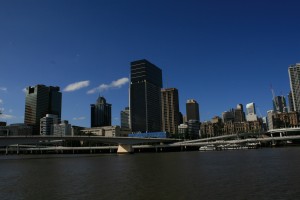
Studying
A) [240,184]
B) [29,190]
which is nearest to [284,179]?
[240,184]

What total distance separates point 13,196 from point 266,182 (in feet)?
99.2

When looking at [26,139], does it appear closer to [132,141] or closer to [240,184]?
[132,141]

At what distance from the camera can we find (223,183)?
129ft

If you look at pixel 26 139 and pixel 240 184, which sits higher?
pixel 26 139

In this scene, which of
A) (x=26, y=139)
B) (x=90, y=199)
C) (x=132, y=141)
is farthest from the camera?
(x=132, y=141)

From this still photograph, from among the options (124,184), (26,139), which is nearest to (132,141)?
(26,139)

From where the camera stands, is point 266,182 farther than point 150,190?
Yes

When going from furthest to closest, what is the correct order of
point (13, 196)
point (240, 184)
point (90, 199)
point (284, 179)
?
point (284, 179)
point (240, 184)
point (13, 196)
point (90, 199)

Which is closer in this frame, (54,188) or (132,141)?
(54,188)

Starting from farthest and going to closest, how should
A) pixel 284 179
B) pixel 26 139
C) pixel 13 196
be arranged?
pixel 26 139, pixel 284 179, pixel 13 196

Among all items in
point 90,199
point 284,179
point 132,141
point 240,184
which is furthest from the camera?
point 132,141

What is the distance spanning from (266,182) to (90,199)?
22.1 metres

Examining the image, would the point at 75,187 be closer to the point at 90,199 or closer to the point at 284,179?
the point at 90,199

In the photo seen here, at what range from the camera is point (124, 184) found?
136 ft
